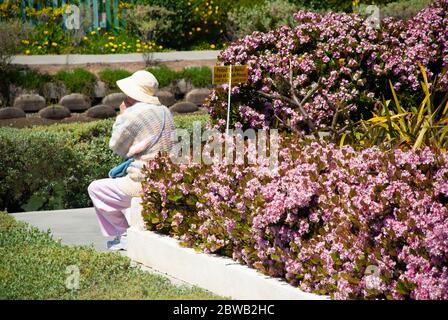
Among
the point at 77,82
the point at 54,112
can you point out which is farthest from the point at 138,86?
the point at 77,82

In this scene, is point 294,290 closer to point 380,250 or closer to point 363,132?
point 380,250

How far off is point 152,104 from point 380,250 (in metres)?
3.67

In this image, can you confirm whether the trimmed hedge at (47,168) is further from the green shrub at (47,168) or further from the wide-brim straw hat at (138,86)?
the wide-brim straw hat at (138,86)

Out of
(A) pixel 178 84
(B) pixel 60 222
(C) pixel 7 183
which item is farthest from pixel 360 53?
(A) pixel 178 84

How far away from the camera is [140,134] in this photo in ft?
31.3

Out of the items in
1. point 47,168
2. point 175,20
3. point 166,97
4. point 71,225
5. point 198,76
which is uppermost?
point 71,225

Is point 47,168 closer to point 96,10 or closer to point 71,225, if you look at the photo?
point 71,225

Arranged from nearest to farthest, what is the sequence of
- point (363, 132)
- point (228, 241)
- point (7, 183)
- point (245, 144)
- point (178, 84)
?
point (228, 241)
point (245, 144)
point (363, 132)
point (7, 183)
point (178, 84)

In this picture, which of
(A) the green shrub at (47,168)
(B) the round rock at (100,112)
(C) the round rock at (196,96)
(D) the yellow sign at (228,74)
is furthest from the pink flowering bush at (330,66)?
(C) the round rock at (196,96)

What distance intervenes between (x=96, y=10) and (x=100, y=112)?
406 centimetres

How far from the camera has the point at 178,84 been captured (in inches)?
749

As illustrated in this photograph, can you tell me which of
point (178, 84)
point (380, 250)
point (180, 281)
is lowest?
point (178, 84)

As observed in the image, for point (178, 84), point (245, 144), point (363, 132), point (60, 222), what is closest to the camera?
point (245, 144)

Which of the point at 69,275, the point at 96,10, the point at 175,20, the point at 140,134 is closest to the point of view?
the point at 69,275
